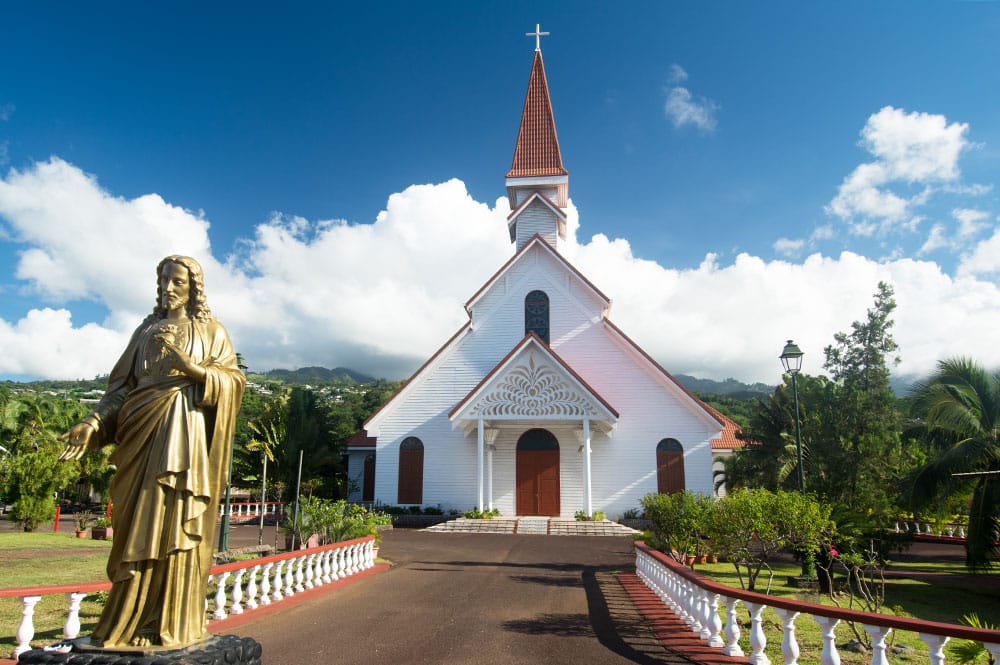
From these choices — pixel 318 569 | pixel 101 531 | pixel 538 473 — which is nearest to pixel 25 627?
pixel 318 569

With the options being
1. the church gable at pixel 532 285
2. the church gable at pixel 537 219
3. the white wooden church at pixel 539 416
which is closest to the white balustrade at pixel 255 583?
the white wooden church at pixel 539 416

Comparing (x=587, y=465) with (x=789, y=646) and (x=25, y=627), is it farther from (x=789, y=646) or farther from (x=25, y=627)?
(x=25, y=627)

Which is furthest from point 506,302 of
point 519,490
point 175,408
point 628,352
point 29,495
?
point 175,408

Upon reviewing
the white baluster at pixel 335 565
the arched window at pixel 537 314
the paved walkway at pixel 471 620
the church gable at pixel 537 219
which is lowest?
the paved walkway at pixel 471 620

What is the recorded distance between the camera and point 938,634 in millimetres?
3717

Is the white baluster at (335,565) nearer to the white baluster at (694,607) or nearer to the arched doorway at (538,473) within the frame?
the white baluster at (694,607)

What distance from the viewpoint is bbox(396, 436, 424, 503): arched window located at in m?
22.8

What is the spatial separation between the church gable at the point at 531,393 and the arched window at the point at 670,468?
2.56 m

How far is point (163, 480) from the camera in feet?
11.7

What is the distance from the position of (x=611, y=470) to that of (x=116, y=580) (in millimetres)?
20137

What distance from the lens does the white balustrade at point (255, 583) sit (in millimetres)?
4883

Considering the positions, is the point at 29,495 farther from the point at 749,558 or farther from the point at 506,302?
the point at 749,558

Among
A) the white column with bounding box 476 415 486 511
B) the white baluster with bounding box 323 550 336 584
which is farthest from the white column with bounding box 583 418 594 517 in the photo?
the white baluster with bounding box 323 550 336 584

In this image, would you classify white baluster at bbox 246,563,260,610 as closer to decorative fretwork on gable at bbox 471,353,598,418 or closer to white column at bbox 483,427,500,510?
decorative fretwork on gable at bbox 471,353,598,418
